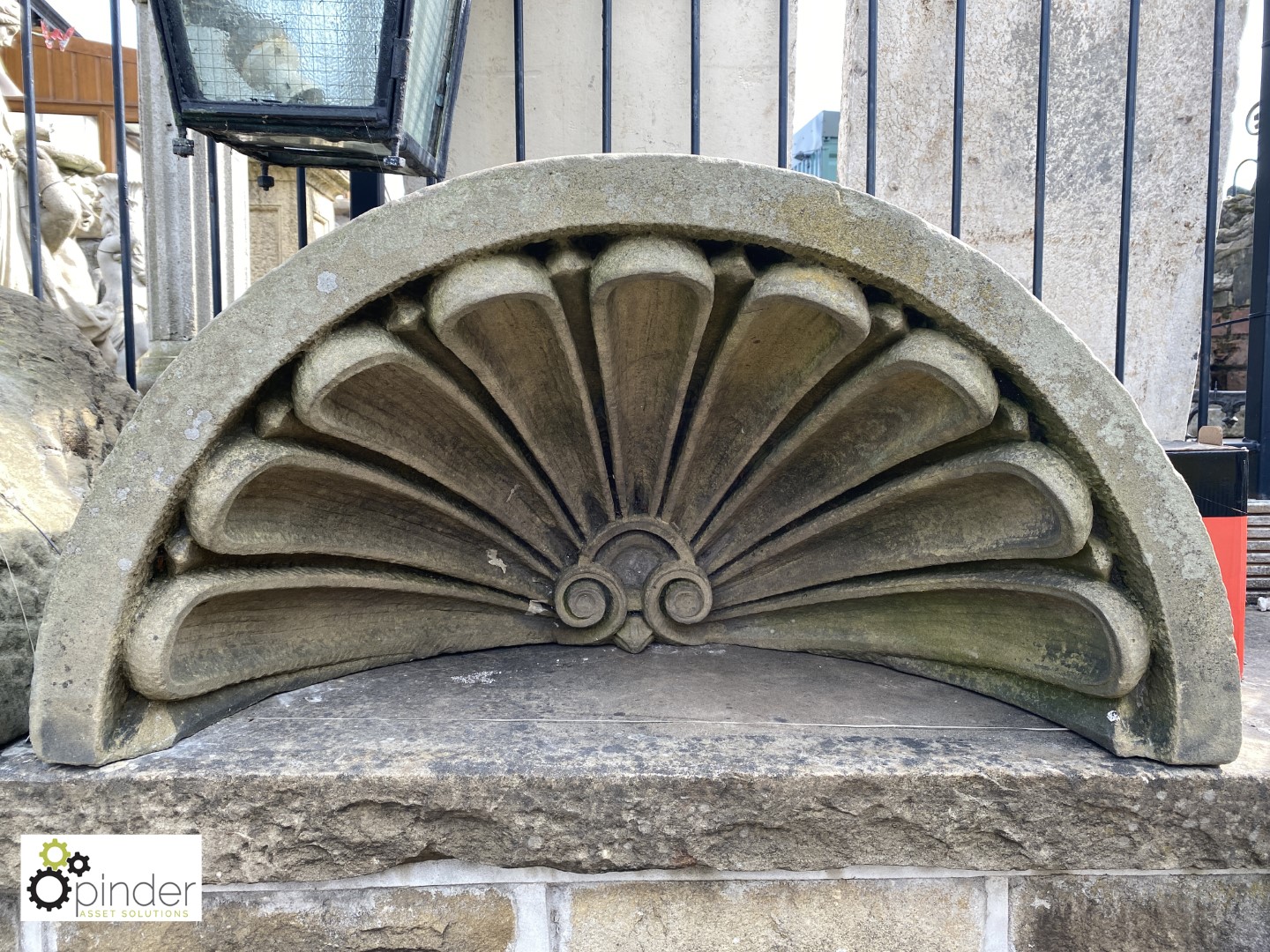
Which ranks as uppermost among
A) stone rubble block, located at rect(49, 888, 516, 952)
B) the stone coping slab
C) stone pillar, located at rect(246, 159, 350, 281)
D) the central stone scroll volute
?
stone pillar, located at rect(246, 159, 350, 281)

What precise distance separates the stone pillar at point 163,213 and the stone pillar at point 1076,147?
211cm

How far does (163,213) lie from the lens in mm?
2430

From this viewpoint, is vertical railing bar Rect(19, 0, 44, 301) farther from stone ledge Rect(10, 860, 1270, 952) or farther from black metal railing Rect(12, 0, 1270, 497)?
stone ledge Rect(10, 860, 1270, 952)

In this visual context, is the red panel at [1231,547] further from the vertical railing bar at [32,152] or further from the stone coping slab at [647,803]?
the vertical railing bar at [32,152]

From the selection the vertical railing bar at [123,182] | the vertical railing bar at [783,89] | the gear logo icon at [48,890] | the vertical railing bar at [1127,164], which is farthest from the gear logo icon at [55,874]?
the vertical railing bar at [1127,164]

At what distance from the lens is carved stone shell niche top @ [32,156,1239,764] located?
1102 mm

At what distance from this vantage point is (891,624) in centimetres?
151

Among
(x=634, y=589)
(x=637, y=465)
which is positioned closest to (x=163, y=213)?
(x=637, y=465)

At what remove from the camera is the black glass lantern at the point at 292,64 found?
1183 mm

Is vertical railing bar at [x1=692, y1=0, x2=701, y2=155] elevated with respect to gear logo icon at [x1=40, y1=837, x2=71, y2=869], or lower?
elevated

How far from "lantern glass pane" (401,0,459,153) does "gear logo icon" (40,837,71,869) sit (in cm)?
117

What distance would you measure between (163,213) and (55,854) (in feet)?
6.59

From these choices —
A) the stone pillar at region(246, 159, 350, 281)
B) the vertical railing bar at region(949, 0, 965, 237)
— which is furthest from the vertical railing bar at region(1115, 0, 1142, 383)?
the stone pillar at region(246, 159, 350, 281)

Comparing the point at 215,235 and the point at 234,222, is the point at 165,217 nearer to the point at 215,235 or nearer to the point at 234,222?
the point at 234,222
